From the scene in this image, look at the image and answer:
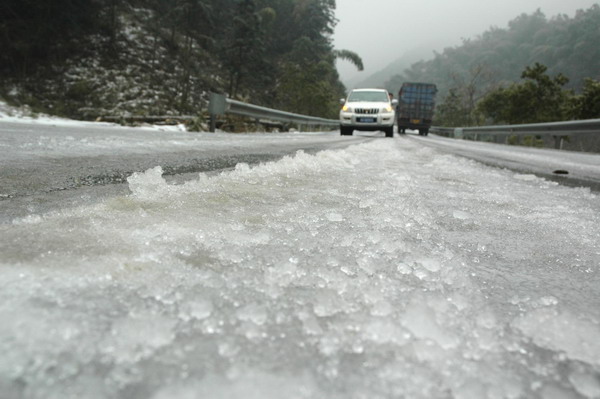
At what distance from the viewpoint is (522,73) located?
24.6m

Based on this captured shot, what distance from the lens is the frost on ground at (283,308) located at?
1.08 ft

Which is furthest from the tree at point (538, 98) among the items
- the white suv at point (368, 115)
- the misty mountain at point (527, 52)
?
the white suv at point (368, 115)

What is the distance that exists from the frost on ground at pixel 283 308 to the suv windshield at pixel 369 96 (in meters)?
11.7

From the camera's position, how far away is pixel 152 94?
19000mm

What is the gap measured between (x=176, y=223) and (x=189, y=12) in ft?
87.2

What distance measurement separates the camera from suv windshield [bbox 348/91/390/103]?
39.7 ft

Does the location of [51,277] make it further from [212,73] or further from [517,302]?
[212,73]

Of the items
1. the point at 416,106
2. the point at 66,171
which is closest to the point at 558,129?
the point at 66,171

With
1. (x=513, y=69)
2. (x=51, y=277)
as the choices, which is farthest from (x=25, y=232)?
(x=513, y=69)

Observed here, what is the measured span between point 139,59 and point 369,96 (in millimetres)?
16655

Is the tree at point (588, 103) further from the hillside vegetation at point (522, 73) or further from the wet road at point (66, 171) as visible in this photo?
the wet road at point (66, 171)

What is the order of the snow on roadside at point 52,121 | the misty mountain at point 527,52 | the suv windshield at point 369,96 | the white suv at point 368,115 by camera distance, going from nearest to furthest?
the snow on roadside at point 52,121, the white suv at point 368,115, the suv windshield at point 369,96, the misty mountain at point 527,52

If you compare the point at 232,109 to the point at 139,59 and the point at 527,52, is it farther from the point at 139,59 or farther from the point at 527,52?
the point at 527,52

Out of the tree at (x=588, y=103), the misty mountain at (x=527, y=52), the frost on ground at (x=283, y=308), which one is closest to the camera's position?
the frost on ground at (x=283, y=308)
